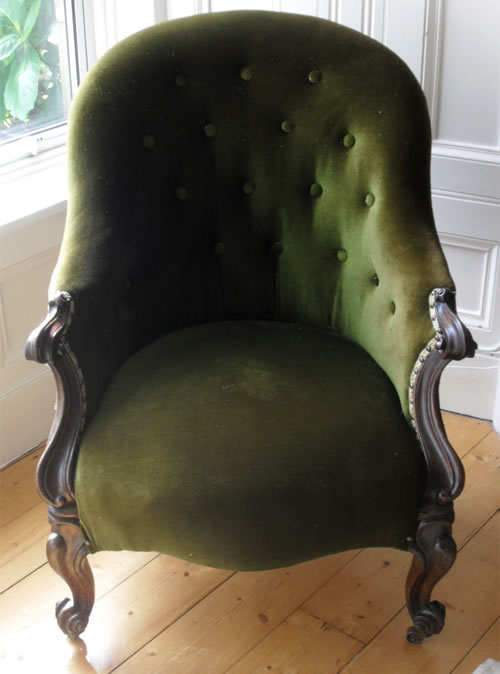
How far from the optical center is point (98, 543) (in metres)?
1.48

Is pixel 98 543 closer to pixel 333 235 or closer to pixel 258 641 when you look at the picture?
pixel 258 641

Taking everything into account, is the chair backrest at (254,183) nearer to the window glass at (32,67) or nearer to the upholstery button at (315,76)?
the upholstery button at (315,76)

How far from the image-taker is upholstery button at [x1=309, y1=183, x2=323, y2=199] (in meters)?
1.76

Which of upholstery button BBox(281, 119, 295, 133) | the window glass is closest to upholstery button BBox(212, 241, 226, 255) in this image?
upholstery button BBox(281, 119, 295, 133)

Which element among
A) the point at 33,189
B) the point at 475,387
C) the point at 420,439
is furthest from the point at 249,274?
the point at 475,387

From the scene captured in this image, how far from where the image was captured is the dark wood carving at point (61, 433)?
1411 mm

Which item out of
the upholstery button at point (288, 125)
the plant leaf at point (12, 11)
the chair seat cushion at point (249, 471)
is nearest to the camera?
the chair seat cushion at point (249, 471)

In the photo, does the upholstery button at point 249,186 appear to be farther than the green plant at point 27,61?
No

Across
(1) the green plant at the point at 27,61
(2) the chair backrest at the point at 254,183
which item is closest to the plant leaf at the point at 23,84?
(1) the green plant at the point at 27,61

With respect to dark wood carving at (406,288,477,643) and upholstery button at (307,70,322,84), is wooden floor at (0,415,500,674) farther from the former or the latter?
→ upholstery button at (307,70,322,84)

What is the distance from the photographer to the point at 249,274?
1826 millimetres

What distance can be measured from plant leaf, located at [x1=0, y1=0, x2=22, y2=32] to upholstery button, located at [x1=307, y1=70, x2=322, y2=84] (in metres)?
0.83

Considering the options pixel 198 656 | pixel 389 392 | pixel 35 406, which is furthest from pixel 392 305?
pixel 35 406

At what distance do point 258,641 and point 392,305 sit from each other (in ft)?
2.17
